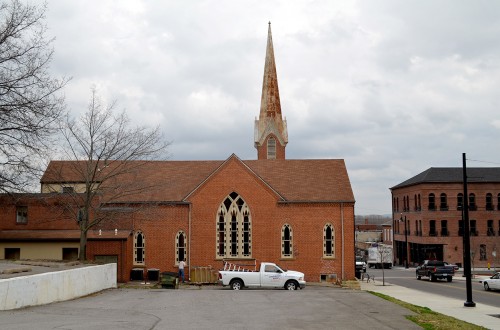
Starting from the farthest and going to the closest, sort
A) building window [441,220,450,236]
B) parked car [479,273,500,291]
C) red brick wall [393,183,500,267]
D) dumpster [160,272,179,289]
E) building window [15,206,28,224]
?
building window [441,220,450,236], red brick wall [393,183,500,267], building window [15,206,28,224], parked car [479,273,500,291], dumpster [160,272,179,289]

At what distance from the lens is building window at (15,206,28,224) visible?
3972 cm

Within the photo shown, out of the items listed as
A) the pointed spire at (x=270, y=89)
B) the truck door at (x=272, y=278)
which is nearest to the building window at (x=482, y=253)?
the pointed spire at (x=270, y=89)

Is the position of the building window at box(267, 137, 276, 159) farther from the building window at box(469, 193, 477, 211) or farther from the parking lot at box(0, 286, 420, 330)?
the building window at box(469, 193, 477, 211)

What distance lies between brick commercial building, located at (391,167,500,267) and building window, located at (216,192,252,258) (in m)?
40.1

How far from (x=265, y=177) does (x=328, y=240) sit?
6.79 meters

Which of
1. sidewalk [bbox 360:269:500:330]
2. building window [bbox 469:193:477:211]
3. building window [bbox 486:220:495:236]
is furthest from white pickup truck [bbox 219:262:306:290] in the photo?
building window [bbox 486:220:495:236]

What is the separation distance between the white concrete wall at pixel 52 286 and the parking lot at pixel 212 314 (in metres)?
0.50

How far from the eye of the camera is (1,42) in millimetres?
23422

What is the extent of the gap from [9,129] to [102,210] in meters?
13.8

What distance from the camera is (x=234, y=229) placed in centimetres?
3953

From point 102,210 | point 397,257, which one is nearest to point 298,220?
point 102,210

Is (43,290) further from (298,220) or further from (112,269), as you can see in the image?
(298,220)

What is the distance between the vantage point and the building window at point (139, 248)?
128 feet

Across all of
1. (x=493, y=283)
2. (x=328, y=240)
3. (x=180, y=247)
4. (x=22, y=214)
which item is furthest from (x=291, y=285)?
(x=22, y=214)
